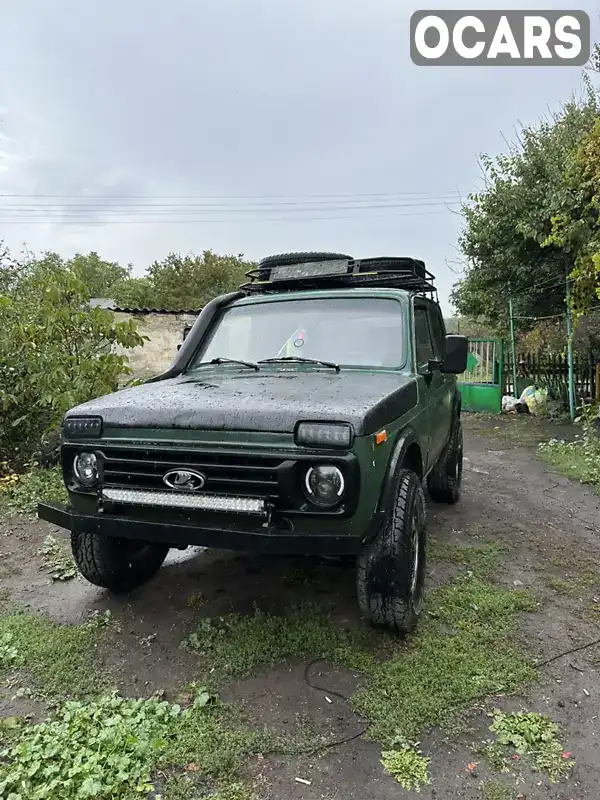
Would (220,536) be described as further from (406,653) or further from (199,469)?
(406,653)

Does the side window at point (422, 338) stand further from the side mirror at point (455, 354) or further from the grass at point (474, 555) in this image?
the grass at point (474, 555)

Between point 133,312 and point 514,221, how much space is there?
8517 millimetres

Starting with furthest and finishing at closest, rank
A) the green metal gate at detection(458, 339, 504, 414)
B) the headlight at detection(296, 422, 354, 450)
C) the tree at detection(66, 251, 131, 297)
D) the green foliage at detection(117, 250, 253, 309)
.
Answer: the tree at detection(66, 251, 131, 297), the green foliage at detection(117, 250, 253, 309), the green metal gate at detection(458, 339, 504, 414), the headlight at detection(296, 422, 354, 450)

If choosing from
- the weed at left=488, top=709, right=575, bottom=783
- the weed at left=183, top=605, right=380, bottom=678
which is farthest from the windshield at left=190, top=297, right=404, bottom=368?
the weed at left=488, top=709, right=575, bottom=783

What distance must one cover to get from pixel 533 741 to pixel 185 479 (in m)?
1.82

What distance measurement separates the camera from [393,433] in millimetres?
2924

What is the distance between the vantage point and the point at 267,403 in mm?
2660

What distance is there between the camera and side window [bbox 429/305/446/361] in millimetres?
4668

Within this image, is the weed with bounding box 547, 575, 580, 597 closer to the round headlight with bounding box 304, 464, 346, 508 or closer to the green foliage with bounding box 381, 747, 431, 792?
the green foliage with bounding box 381, 747, 431, 792

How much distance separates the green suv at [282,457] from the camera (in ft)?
8.18

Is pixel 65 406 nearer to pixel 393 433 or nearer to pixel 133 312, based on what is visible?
pixel 393 433

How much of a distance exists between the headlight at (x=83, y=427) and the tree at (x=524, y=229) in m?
8.22

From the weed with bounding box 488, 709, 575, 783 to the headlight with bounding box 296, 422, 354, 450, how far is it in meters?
1.34

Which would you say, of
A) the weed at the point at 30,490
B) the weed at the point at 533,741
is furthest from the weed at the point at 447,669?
the weed at the point at 30,490
